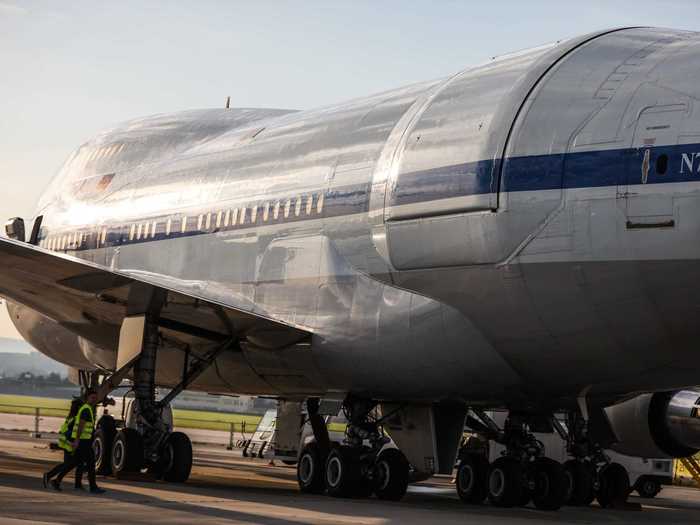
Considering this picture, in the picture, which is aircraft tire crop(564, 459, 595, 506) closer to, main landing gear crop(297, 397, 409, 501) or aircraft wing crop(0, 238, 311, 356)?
main landing gear crop(297, 397, 409, 501)

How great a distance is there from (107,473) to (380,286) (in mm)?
5382

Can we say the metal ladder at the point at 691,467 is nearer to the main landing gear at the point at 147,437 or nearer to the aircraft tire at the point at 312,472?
the aircraft tire at the point at 312,472

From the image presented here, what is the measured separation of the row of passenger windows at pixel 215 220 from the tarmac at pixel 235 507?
3771mm

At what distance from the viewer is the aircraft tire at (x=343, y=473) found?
16156 mm

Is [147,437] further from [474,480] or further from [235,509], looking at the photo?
[474,480]

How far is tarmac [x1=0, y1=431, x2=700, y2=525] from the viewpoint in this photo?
1201cm

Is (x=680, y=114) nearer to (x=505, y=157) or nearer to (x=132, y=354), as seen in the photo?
(x=505, y=157)

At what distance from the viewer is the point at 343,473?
16172 millimetres

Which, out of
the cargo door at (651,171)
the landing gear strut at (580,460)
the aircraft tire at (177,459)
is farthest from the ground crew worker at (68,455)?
the cargo door at (651,171)

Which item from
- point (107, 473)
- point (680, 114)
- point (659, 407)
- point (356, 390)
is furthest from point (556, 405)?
point (107, 473)

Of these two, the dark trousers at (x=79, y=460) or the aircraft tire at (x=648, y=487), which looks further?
the aircraft tire at (x=648, y=487)

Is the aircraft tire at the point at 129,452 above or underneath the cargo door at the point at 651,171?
underneath

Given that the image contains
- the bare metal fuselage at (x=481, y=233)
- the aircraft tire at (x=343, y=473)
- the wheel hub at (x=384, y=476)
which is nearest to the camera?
the bare metal fuselage at (x=481, y=233)

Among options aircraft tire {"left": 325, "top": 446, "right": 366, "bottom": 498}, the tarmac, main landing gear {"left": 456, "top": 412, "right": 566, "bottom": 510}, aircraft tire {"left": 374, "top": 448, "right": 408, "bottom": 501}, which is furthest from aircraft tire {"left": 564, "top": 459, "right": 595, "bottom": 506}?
aircraft tire {"left": 325, "top": 446, "right": 366, "bottom": 498}
